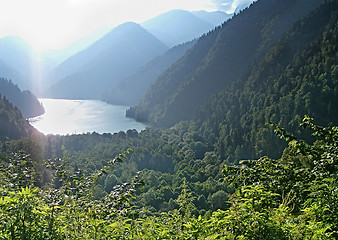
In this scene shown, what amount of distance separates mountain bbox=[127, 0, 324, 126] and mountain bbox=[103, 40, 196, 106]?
6193cm

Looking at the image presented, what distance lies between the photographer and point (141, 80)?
18825cm

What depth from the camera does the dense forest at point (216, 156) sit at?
404cm

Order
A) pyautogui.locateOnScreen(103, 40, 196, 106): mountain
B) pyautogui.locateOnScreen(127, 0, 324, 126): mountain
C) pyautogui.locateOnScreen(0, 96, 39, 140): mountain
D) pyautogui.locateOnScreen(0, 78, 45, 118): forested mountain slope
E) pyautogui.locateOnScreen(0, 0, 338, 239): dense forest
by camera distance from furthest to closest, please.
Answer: pyautogui.locateOnScreen(103, 40, 196, 106): mountain
pyautogui.locateOnScreen(0, 78, 45, 118): forested mountain slope
pyautogui.locateOnScreen(127, 0, 324, 126): mountain
pyautogui.locateOnScreen(0, 96, 39, 140): mountain
pyautogui.locateOnScreen(0, 0, 338, 239): dense forest

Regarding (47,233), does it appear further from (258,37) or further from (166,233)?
(258,37)

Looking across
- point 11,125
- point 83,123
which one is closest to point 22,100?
point 83,123

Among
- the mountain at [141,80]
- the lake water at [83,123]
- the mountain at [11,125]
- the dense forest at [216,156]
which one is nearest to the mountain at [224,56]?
the dense forest at [216,156]

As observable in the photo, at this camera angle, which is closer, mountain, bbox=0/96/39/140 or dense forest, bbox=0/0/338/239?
dense forest, bbox=0/0/338/239

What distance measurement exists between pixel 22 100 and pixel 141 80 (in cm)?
6912

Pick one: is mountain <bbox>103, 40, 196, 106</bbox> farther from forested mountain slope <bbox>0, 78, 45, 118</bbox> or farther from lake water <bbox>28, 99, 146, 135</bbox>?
forested mountain slope <bbox>0, 78, 45, 118</bbox>

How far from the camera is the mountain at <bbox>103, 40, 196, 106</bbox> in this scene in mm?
183875

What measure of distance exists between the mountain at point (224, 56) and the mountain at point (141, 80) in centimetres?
6193

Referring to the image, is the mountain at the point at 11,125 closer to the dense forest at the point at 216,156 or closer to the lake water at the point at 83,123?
the dense forest at the point at 216,156

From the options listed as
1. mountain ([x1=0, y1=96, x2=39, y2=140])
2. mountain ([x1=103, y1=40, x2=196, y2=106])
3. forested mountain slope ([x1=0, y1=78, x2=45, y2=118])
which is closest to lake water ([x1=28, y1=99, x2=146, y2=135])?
forested mountain slope ([x1=0, y1=78, x2=45, y2=118])

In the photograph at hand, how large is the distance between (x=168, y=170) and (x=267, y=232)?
188 feet
